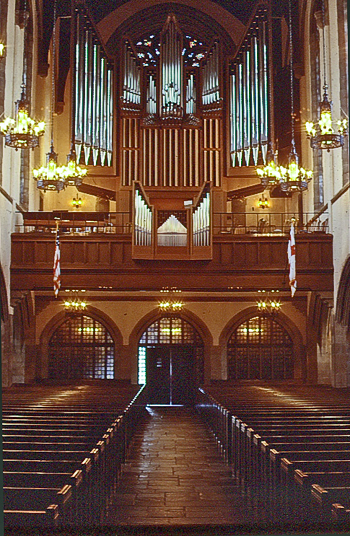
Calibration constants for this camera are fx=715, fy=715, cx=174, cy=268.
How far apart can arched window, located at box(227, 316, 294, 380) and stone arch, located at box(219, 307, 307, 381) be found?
152mm

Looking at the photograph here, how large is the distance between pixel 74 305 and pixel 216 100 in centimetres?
741

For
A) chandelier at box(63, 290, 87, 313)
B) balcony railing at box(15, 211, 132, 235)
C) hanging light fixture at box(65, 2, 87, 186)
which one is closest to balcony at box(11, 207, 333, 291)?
balcony railing at box(15, 211, 132, 235)

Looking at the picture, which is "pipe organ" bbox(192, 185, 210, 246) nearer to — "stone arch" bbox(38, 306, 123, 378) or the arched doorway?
the arched doorway

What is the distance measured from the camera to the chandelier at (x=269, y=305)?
2092cm

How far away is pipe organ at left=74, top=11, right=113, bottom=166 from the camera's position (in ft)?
66.1

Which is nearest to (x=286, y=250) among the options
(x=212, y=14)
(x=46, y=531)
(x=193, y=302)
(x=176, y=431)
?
(x=176, y=431)

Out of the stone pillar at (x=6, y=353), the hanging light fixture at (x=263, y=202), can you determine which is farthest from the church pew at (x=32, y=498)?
the hanging light fixture at (x=263, y=202)

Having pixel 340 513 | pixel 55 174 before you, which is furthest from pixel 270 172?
pixel 340 513

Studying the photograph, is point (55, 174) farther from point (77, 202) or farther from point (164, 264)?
point (77, 202)

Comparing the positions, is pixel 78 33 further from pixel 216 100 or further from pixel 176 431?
pixel 176 431

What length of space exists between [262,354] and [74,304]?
614 centimetres

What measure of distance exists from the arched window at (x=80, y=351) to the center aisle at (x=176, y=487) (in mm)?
8149

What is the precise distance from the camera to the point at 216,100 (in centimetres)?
2139

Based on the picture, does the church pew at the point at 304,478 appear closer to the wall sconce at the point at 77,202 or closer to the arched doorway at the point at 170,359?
the arched doorway at the point at 170,359
